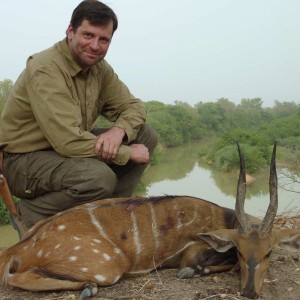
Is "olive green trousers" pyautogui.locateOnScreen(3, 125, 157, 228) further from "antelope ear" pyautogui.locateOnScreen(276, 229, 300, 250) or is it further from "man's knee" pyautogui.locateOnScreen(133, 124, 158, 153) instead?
"antelope ear" pyautogui.locateOnScreen(276, 229, 300, 250)

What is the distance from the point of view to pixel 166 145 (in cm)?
4431

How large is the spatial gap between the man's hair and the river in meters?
6.70

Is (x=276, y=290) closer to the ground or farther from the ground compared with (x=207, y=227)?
closer to the ground

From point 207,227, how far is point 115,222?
737 millimetres

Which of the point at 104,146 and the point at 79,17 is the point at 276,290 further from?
the point at 79,17

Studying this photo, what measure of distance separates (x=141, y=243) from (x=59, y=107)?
1182 millimetres

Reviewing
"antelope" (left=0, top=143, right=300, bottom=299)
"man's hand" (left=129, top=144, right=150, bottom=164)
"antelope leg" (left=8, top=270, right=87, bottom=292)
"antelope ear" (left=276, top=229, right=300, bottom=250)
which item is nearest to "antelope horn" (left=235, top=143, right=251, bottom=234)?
"antelope" (left=0, top=143, right=300, bottom=299)

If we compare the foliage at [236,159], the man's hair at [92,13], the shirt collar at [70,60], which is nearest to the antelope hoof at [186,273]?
the shirt collar at [70,60]

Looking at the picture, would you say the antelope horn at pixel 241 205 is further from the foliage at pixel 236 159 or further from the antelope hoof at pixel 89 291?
the foliage at pixel 236 159

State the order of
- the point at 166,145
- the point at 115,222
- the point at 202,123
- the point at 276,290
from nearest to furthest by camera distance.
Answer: the point at 276,290, the point at 115,222, the point at 166,145, the point at 202,123

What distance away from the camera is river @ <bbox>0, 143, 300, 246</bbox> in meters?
15.9

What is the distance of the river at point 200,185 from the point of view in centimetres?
1594

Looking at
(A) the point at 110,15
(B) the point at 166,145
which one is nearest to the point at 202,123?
(B) the point at 166,145

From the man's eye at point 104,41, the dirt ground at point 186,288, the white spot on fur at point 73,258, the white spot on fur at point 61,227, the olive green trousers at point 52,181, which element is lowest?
the dirt ground at point 186,288
